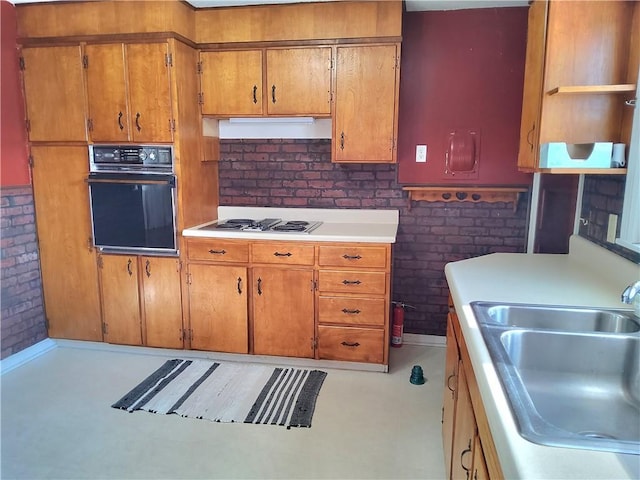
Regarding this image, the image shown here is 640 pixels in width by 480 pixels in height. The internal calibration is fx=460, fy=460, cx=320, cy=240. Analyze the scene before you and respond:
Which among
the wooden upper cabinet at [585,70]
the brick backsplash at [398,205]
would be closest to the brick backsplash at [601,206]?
the wooden upper cabinet at [585,70]

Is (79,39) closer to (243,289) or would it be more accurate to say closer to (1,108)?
(1,108)

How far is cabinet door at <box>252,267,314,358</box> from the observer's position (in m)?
3.09

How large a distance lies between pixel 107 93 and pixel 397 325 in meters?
2.63

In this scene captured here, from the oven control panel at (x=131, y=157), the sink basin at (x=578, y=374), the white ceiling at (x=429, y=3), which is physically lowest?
the sink basin at (x=578, y=374)

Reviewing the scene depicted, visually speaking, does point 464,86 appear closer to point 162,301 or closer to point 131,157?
point 131,157

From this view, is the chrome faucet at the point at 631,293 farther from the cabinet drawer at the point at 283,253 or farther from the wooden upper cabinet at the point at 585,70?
the cabinet drawer at the point at 283,253

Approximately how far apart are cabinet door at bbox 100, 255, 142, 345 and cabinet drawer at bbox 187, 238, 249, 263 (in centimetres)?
46

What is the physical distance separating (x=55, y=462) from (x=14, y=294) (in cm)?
147

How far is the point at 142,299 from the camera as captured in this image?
10.9 ft

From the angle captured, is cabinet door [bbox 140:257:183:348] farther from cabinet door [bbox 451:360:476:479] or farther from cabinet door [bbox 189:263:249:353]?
cabinet door [bbox 451:360:476:479]

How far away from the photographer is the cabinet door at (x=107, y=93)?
10.1 ft

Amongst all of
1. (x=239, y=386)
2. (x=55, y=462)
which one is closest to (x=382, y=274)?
(x=239, y=386)

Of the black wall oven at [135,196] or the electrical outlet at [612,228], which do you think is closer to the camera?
the electrical outlet at [612,228]

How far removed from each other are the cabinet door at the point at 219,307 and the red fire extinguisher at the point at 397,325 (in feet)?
3.59
